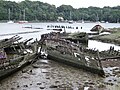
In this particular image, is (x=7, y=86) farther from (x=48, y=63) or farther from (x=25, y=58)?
(x=48, y=63)

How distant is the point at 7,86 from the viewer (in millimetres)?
22594

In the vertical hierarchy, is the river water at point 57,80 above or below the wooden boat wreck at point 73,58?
below

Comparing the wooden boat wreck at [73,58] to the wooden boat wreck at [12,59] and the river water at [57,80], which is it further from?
the wooden boat wreck at [12,59]

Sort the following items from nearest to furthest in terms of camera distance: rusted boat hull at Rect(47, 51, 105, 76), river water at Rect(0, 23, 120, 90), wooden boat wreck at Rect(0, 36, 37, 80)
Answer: river water at Rect(0, 23, 120, 90), wooden boat wreck at Rect(0, 36, 37, 80), rusted boat hull at Rect(47, 51, 105, 76)

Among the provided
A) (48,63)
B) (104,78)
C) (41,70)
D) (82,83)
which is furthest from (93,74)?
(48,63)

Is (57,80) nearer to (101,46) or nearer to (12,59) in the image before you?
(12,59)

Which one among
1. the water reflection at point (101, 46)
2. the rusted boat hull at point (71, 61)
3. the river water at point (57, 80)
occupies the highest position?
the rusted boat hull at point (71, 61)

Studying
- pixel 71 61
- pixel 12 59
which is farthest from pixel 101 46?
pixel 12 59

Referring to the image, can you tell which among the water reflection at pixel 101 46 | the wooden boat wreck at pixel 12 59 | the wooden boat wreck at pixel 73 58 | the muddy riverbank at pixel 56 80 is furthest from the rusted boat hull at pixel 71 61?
the water reflection at pixel 101 46

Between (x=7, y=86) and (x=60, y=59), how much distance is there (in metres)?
10.8

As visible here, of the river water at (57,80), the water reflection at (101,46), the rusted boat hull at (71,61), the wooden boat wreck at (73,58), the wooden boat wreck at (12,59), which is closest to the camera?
the river water at (57,80)

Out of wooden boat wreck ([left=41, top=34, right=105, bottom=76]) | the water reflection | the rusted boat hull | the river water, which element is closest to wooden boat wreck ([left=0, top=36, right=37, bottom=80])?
the river water

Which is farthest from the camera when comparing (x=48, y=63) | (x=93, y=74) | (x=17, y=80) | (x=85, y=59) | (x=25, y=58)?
(x=48, y=63)

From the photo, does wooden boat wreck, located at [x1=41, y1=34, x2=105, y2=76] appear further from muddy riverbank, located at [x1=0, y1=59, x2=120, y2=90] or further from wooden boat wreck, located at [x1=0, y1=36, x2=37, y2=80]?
wooden boat wreck, located at [x1=0, y1=36, x2=37, y2=80]
